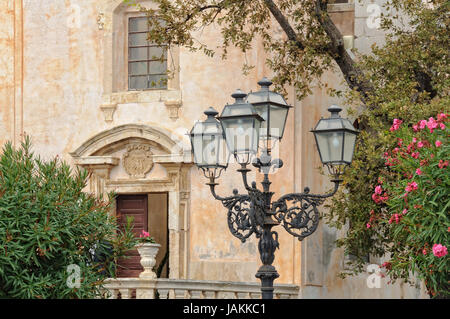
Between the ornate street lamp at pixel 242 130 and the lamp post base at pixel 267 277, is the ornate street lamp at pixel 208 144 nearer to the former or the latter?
the ornate street lamp at pixel 242 130

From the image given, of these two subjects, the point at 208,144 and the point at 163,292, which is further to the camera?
the point at 163,292

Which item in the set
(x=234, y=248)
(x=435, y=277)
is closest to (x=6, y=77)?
(x=234, y=248)

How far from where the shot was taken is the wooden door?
2083cm

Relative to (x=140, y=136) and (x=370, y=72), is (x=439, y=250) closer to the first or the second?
(x=370, y=72)

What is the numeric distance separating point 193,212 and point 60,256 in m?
8.85

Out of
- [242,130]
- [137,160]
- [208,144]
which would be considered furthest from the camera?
[137,160]

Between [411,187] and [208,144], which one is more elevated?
[208,144]

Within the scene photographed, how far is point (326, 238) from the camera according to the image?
780 inches

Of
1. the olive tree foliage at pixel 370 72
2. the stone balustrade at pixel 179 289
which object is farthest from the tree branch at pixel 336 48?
the stone balustrade at pixel 179 289

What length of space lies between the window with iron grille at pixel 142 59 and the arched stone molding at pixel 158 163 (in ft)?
3.60

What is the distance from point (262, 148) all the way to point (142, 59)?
9584 millimetres

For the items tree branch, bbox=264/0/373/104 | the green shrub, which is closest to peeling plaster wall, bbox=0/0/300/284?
tree branch, bbox=264/0/373/104

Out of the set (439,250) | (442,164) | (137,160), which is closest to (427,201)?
(442,164)

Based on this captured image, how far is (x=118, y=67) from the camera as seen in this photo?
20906 millimetres
